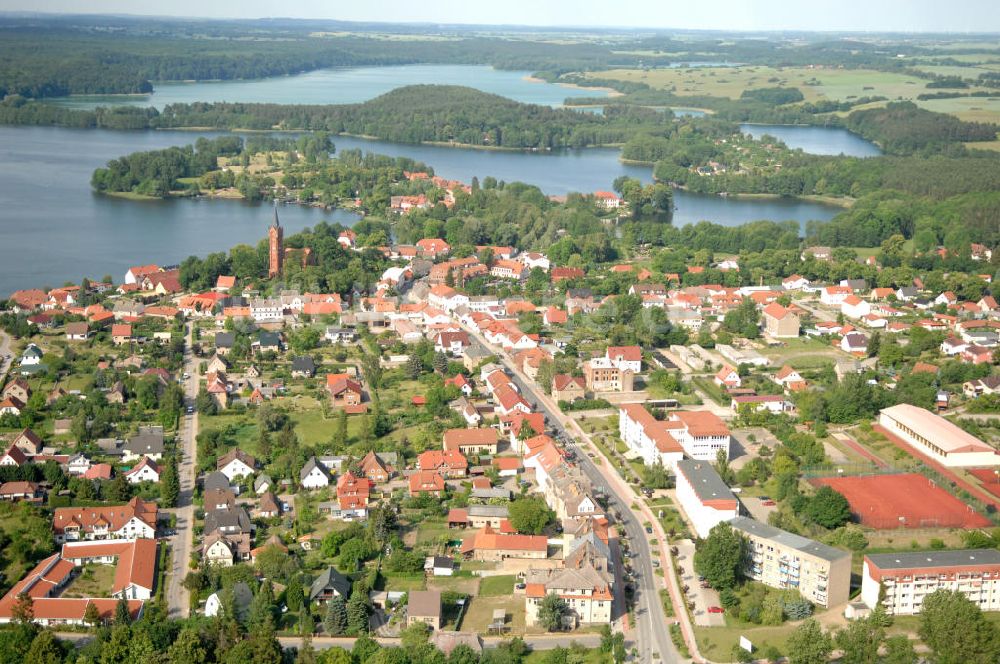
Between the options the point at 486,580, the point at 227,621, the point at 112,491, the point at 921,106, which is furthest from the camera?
the point at 921,106

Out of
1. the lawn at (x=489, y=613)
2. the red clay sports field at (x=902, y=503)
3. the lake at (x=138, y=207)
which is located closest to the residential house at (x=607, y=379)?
the red clay sports field at (x=902, y=503)

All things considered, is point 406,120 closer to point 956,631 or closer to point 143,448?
point 143,448

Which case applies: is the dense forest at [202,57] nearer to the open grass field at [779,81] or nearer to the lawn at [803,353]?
the open grass field at [779,81]

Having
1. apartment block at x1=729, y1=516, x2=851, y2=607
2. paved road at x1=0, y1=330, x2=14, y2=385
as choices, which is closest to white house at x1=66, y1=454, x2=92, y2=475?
paved road at x1=0, y1=330, x2=14, y2=385

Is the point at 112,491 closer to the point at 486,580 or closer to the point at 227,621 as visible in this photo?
the point at 227,621

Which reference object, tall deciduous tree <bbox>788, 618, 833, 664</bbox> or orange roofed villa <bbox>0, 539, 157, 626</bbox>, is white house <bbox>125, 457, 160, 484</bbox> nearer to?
orange roofed villa <bbox>0, 539, 157, 626</bbox>

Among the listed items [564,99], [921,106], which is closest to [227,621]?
[921,106]
